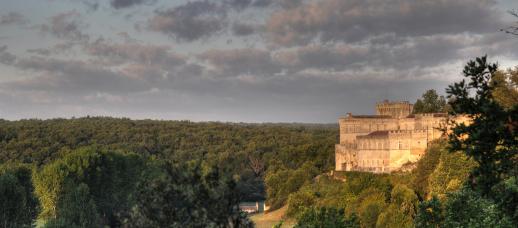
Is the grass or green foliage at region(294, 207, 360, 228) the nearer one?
green foliage at region(294, 207, 360, 228)

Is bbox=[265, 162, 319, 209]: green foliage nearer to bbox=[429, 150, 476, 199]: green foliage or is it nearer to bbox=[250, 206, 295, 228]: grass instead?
bbox=[250, 206, 295, 228]: grass

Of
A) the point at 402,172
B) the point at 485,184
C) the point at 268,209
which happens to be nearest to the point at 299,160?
the point at 268,209

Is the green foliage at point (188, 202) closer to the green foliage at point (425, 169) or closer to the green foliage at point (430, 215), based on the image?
the green foliage at point (430, 215)

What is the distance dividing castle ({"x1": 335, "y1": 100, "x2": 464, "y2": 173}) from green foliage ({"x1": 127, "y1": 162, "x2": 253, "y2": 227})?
52.8m

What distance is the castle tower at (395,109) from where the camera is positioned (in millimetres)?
84500

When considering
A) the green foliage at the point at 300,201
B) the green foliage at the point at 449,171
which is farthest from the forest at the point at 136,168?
the green foliage at the point at 449,171

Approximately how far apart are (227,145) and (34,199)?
67819 millimetres

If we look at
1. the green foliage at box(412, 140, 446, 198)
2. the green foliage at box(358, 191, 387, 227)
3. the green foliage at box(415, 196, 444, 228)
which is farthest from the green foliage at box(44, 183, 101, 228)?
the green foliage at box(415, 196, 444, 228)

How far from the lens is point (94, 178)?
73688 mm

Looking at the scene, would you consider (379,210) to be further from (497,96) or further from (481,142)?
(481,142)

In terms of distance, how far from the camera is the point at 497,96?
38.9 m

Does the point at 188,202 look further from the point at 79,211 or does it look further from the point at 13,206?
the point at 13,206

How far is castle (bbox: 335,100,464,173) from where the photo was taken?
224ft

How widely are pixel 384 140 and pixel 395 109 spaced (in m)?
17.3
